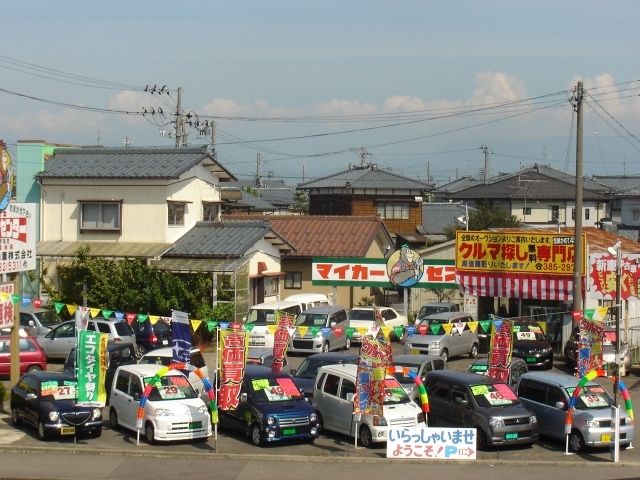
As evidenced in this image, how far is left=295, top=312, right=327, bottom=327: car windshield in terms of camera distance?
89.9ft

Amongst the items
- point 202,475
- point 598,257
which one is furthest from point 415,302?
point 202,475

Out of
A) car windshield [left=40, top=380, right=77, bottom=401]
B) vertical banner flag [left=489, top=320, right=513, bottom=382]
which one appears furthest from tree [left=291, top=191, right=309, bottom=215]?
car windshield [left=40, top=380, right=77, bottom=401]

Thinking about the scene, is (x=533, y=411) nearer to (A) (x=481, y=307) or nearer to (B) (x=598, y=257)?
(B) (x=598, y=257)

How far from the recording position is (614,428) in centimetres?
1577

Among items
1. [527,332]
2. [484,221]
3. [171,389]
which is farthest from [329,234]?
[171,389]

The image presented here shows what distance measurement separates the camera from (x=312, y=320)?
27.6m

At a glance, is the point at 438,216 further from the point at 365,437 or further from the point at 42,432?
the point at 42,432

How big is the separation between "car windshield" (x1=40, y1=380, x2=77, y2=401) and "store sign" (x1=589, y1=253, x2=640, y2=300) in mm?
17988

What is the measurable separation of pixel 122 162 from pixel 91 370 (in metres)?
17.6

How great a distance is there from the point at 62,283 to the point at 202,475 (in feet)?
61.8

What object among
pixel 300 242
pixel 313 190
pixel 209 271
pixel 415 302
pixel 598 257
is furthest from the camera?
pixel 313 190

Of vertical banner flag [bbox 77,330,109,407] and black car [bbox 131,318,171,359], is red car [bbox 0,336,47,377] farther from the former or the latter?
vertical banner flag [bbox 77,330,109,407]

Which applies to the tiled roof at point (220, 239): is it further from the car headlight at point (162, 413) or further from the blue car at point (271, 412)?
the car headlight at point (162, 413)

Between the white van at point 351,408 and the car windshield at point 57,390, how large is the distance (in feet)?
17.2
